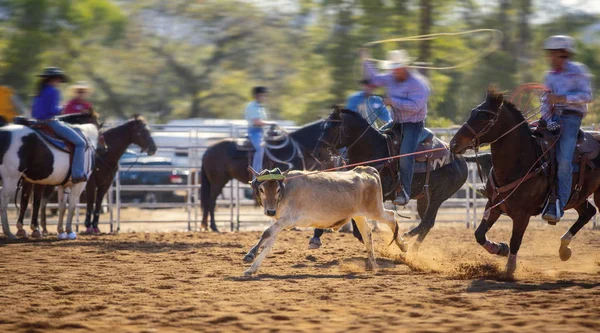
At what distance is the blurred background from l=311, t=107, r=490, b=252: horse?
9.22m

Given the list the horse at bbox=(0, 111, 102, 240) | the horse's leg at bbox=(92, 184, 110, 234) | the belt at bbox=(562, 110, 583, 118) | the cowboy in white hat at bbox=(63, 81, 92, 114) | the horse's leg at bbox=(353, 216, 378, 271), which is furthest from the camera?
the horse's leg at bbox=(92, 184, 110, 234)

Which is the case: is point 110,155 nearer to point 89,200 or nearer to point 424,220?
point 89,200

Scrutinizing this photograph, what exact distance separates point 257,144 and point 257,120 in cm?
61

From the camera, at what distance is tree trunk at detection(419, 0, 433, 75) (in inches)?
872

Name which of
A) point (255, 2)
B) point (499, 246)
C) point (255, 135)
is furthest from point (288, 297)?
point (255, 2)

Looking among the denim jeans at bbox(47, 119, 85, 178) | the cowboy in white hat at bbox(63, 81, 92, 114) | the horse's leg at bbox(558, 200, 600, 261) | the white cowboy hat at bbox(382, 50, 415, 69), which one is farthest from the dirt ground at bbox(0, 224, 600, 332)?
the cowboy in white hat at bbox(63, 81, 92, 114)

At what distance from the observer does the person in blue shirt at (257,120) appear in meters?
14.5

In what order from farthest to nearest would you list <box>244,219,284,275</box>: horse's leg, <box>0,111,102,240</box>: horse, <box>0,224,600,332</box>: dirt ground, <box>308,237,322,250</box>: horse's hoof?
1. <box>0,111,102,240</box>: horse
2. <box>308,237,322,250</box>: horse's hoof
3. <box>244,219,284,275</box>: horse's leg
4. <box>0,224,600,332</box>: dirt ground

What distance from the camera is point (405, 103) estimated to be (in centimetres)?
1022

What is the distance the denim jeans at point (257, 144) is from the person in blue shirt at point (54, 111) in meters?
3.28

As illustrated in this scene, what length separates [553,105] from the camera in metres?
8.80

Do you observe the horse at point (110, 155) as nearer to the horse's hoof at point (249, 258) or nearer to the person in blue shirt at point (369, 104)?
the person in blue shirt at point (369, 104)

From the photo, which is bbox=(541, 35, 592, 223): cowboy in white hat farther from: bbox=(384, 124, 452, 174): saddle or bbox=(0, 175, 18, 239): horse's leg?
bbox=(0, 175, 18, 239): horse's leg

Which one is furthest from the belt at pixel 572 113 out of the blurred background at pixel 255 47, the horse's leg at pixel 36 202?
the blurred background at pixel 255 47
